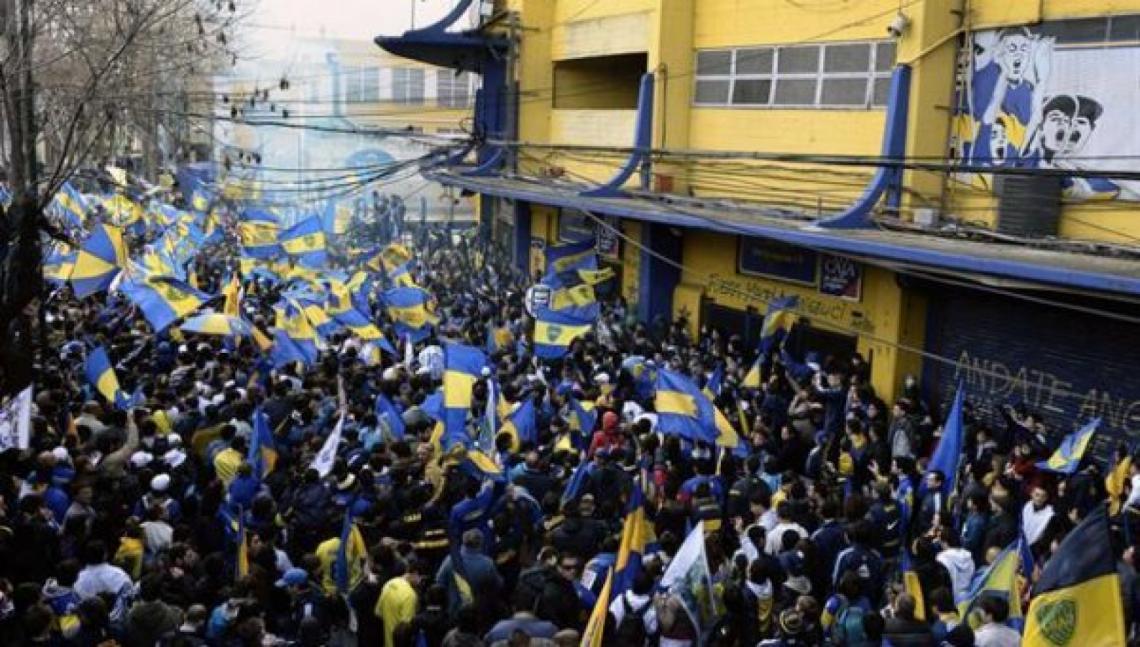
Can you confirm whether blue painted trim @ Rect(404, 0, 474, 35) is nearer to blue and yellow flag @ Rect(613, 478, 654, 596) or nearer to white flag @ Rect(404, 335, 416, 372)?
white flag @ Rect(404, 335, 416, 372)

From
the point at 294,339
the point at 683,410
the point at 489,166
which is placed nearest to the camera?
the point at 683,410

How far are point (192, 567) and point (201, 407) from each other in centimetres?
406

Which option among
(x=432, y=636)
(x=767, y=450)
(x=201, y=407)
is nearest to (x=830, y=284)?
(x=767, y=450)

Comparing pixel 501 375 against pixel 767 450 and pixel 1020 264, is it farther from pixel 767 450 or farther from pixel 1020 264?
pixel 1020 264

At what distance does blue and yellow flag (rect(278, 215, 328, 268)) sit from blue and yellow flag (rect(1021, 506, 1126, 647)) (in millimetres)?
14741

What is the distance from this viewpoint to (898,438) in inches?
445

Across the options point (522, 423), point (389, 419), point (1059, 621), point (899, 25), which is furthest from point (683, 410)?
point (899, 25)

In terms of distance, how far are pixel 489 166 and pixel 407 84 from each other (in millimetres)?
28215

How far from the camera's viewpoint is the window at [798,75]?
15.6 metres

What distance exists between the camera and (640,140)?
19.4m

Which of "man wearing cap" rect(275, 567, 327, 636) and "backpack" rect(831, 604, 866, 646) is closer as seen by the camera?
"backpack" rect(831, 604, 866, 646)

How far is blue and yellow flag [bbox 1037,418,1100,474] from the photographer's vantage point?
9.48 meters

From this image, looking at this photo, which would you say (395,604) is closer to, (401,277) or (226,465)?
(226,465)

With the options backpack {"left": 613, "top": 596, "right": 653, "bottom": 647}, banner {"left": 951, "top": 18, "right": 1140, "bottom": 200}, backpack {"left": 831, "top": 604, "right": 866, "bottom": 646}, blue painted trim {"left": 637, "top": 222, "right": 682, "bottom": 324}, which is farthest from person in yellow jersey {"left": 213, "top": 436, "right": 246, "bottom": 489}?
blue painted trim {"left": 637, "top": 222, "right": 682, "bottom": 324}
